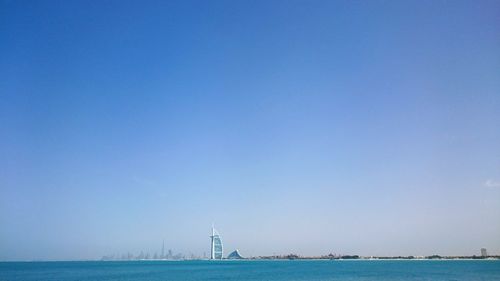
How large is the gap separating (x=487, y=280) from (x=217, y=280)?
3651cm

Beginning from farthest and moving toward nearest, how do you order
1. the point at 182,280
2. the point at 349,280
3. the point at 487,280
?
the point at 182,280 < the point at 349,280 < the point at 487,280

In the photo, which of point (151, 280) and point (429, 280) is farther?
point (151, 280)

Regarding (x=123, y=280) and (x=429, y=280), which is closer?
(x=429, y=280)

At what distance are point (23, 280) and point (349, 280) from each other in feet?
162

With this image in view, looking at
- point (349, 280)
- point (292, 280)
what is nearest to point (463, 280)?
point (349, 280)

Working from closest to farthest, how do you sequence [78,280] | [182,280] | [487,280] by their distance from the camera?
[487,280] → [182,280] → [78,280]

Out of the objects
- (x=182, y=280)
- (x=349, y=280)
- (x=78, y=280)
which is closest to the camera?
(x=349, y=280)

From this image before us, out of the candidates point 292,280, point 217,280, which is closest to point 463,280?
point 292,280

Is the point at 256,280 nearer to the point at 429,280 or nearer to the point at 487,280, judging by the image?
the point at 429,280

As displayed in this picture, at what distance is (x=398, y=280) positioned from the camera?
4997 cm

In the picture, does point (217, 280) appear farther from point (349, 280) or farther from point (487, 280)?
point (487, 280)

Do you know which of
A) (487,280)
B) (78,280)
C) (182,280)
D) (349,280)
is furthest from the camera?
(78,280)

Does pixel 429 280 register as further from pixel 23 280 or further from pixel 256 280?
pixel 23 280

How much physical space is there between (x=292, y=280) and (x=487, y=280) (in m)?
25.1
